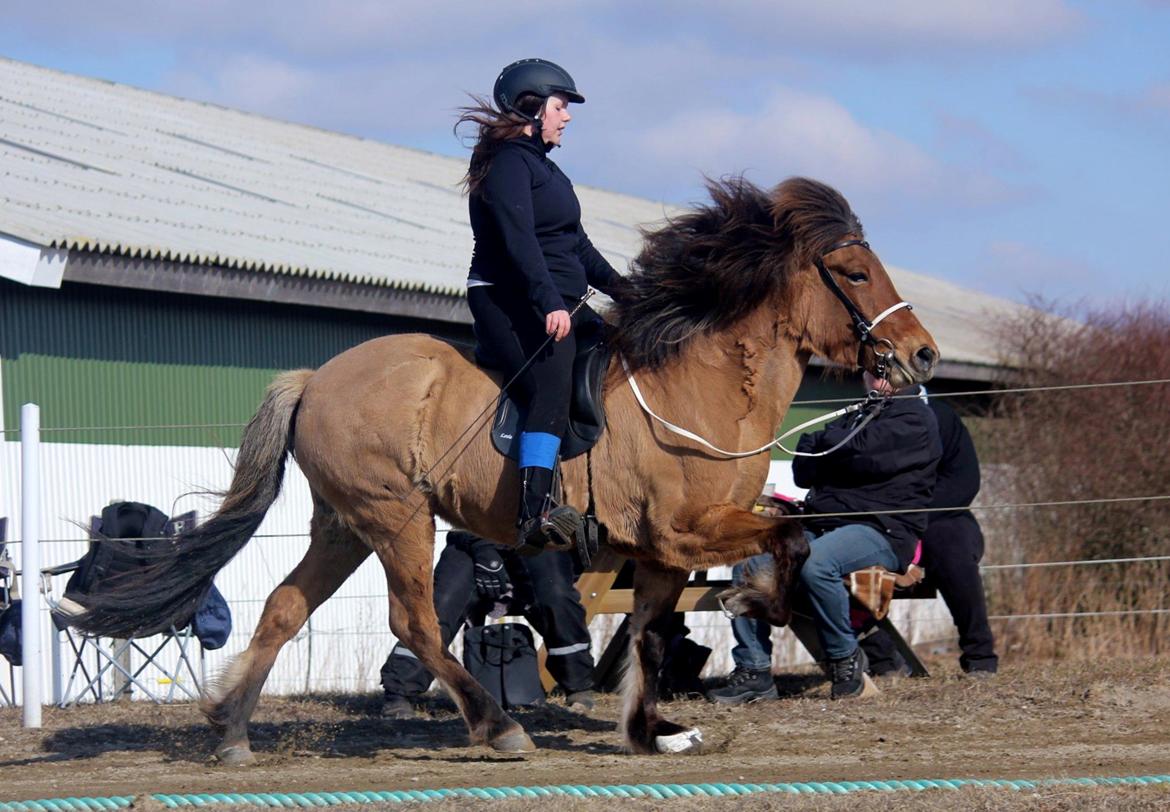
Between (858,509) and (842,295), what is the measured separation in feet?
8.74

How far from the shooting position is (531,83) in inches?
251

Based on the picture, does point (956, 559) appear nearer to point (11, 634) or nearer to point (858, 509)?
point (858, 509)

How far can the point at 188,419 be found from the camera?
466 inches

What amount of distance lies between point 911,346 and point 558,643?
125 inches

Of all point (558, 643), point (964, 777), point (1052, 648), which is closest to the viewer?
point (964, 777)

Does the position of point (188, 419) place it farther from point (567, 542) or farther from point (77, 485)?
point (567, 542)

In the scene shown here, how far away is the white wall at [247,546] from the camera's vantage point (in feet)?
35.2

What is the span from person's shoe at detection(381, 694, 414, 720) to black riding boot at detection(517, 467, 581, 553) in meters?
2.57

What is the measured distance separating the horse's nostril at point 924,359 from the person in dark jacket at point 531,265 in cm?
144

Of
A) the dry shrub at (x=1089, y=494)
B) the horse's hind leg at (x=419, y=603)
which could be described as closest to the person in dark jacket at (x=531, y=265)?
the horse's hind leg at (x=419, y=603)

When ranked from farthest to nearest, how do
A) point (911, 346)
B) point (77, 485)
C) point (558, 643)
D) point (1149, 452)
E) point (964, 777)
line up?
point (1149, 452)
point (77, 485)
point (558, 643)
point (911, 346)
point (964, 777)

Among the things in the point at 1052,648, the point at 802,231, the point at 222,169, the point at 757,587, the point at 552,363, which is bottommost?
the point at 1052,648

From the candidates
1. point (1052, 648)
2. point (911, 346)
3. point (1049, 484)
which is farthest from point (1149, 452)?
point (911, 346)

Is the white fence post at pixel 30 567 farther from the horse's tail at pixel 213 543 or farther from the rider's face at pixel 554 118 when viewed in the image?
the rider's face at pixel 554 118
